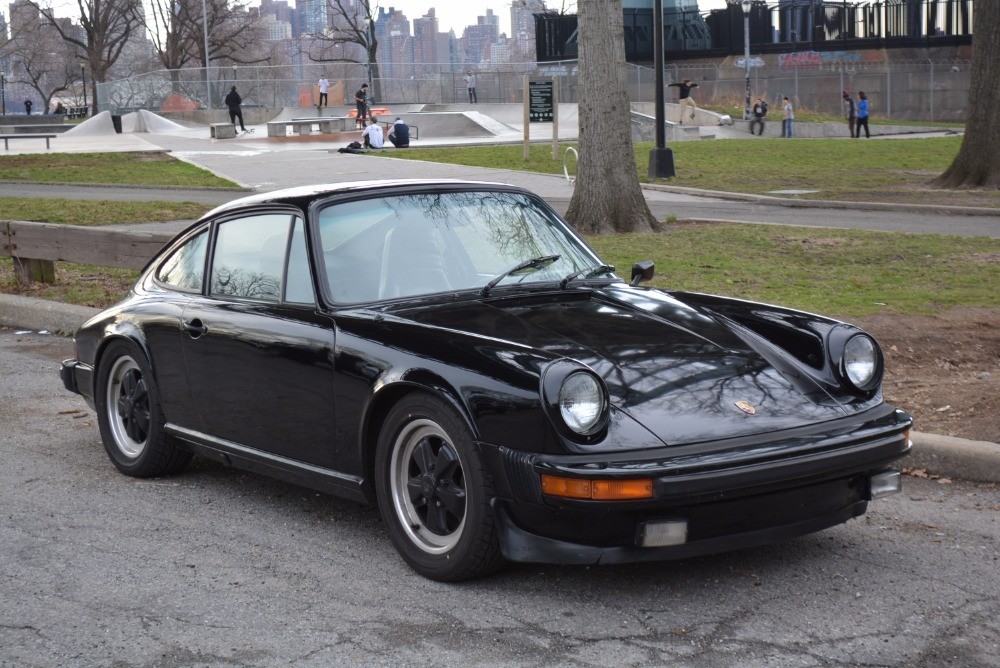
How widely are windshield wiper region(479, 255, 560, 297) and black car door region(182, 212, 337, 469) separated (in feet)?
2.29

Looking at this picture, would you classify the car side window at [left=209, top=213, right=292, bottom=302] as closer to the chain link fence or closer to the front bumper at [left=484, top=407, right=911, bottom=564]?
the front bumper at [left=484, top=407, right=911, bottom=564]

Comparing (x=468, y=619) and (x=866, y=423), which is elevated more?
(x=866, y=423)

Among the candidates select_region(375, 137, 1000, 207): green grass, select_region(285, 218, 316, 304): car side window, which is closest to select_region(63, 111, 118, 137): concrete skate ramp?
select_region(375, 137, 1000, 207): green grass

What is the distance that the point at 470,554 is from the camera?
4.19m

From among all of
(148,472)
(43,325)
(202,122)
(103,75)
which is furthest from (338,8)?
(148,472)

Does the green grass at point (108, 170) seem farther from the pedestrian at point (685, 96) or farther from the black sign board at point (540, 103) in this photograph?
the pedestrian at point (685, 96)

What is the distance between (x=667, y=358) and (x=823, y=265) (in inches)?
303

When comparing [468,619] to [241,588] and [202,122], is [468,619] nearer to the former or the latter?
[241,588]

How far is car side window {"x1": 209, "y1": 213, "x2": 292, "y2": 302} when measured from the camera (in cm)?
532

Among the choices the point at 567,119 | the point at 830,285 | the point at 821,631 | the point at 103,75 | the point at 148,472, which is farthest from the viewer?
the point at 103,75

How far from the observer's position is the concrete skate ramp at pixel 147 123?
48719 millimetres

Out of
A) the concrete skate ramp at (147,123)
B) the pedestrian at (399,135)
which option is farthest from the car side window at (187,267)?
the concrete skate ramp at (147,123)

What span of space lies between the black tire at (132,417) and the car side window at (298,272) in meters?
1.10

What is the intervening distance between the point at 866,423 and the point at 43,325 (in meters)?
8.62
